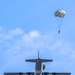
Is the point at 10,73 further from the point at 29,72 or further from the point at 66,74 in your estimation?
the point at 66,74

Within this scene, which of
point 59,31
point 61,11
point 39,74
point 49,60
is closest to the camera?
point 59,31

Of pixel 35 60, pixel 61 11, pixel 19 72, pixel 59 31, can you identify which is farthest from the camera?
pixel 19 72

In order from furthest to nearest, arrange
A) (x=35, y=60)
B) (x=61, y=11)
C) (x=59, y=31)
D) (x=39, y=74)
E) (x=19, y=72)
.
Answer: (x=19, y=72) < (x=39, y=74) < (x=35, y=60) < (x=61, y=11) < (x=59, y=31)

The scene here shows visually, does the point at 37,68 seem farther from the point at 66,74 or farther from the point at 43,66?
the point at 66,74

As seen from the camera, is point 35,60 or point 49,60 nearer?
point 49,60

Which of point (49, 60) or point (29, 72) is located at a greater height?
point (29, 72)

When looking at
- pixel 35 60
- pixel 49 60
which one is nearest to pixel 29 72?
pixel 35 60

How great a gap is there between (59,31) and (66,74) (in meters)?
84.4

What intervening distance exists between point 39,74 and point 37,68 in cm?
385

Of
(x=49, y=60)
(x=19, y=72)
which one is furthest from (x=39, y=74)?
(x=19, y=72)

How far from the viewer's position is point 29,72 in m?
157

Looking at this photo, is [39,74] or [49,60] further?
[39,74]

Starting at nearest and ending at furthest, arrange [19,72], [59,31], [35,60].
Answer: [59,31] → [35,60] → [19,72]

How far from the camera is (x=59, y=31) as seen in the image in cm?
7488
